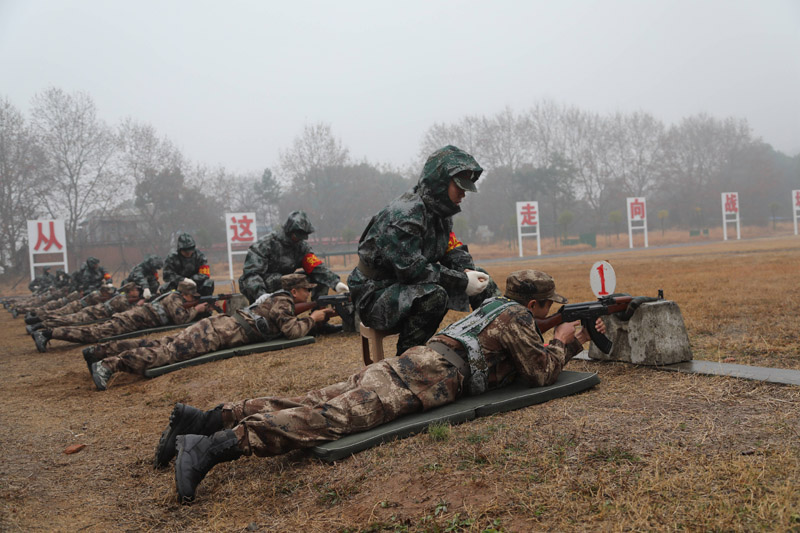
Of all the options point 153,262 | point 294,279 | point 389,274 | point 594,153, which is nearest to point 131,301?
point 153,262

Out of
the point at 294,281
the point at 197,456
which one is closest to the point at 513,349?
the point at 197,456

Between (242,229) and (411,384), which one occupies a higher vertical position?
(242,229)

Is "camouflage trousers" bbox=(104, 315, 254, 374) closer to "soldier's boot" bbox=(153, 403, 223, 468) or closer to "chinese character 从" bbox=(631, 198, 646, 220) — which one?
"soldier's boot" bbox=(153, 403, 223, 468)

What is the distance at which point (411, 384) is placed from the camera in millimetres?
3531

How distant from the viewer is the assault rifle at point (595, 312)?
429 centimetres

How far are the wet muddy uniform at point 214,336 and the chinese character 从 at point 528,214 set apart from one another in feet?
90.6

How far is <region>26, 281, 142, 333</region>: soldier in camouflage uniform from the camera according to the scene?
38.3 feet

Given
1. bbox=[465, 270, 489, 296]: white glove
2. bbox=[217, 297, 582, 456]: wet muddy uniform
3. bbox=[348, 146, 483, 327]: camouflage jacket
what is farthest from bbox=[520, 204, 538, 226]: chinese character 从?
bbox=[217, 297, 582, 456]: wet muddy uniform

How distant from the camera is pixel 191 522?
8.96 feet

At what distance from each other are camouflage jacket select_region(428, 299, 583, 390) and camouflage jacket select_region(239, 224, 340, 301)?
18.2 feet

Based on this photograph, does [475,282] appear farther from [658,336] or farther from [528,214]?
[528,214]

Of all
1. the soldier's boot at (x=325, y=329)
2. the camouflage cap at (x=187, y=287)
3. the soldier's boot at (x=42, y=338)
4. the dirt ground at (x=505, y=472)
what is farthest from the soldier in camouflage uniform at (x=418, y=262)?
the soldier's boot at (x=42, y=338)

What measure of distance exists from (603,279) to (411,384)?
2.19 metres

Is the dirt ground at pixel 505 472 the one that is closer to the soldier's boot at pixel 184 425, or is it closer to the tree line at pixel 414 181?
the soldier's boot at pixel 184 425
